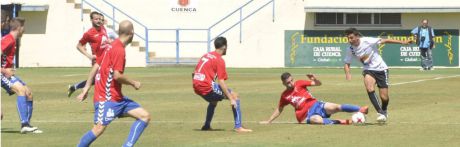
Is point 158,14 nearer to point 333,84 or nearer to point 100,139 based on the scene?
point 333,84

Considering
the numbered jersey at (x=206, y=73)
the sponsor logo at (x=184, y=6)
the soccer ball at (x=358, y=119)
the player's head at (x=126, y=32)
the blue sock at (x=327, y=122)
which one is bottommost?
the blue sock at (x=327, y=122)

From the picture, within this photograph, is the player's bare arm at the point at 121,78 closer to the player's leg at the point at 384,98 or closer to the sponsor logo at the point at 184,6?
the player's leg at the point at 384,98

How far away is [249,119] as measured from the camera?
18.4 m

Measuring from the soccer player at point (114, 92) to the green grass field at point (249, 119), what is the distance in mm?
1802

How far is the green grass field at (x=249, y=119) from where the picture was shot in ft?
48.2

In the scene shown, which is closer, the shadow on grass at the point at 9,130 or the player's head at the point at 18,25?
the player's head at the point at 18,25

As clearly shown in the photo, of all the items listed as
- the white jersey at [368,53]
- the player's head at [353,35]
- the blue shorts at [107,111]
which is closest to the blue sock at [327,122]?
the player's head at [353,35]

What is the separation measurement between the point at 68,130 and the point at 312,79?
13.2ft

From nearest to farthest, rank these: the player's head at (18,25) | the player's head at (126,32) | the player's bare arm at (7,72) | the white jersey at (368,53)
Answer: the player's head at (126,32) → the player's head at (18,25) → the player's bare arm at (7,72) → the white jersey at (368,53)

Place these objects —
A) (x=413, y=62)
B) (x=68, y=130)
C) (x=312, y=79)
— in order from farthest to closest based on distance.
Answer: (x=413, y=62) < (x=312, y=79) < (x=68, y=130)

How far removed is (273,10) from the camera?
1746 inches

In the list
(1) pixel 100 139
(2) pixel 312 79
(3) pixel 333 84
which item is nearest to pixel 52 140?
(1) pixel 100 139

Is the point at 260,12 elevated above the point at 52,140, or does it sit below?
above

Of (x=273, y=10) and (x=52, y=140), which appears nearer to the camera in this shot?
→ (x=52, y=140)
